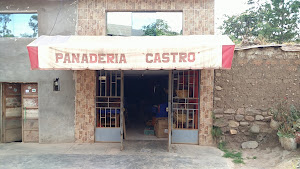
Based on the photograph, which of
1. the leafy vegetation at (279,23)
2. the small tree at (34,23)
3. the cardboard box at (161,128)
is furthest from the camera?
the leafy vegetation at (279,23)

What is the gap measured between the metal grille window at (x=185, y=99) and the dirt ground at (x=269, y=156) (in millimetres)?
1444

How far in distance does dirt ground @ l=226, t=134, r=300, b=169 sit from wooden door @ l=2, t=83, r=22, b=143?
23.3ft

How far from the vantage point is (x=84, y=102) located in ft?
22.4

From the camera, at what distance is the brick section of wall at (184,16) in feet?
22.0

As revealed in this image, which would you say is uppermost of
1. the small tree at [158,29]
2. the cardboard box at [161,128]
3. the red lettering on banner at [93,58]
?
the small tree at [158,29]

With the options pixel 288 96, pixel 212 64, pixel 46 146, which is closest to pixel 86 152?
pixel 46 146

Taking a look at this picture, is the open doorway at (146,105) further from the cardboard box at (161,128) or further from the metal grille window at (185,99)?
the metal grille window at (185,99)

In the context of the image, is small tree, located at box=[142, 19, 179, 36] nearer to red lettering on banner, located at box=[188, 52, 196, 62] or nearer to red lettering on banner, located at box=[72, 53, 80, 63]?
red lettering on banner, located at box=[188, 52, 196, 62]

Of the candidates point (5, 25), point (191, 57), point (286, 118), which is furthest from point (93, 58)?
point (286, 118)

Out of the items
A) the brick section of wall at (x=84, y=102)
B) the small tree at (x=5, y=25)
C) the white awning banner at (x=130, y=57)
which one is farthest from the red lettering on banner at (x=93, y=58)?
the small tree at (x=5, y=25)

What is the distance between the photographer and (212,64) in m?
5.01

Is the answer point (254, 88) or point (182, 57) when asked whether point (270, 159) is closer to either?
point (254, 88)

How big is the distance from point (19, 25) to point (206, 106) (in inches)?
266

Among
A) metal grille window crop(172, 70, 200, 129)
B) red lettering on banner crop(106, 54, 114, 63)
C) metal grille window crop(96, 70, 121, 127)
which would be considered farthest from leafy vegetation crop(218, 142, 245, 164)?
red lettering on banner crop(106, 54, 114, 63)
